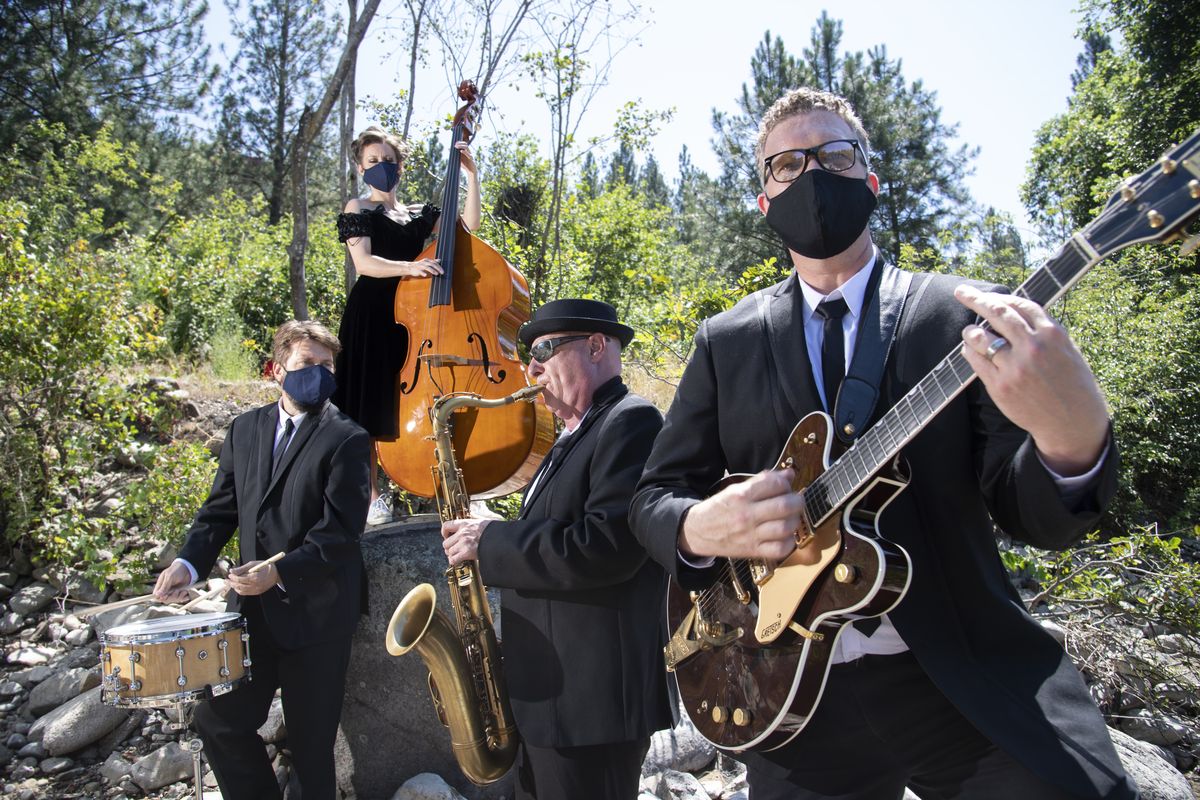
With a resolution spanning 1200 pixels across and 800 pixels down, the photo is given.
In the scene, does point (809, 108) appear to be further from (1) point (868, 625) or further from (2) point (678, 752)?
(2) point (678, 752)

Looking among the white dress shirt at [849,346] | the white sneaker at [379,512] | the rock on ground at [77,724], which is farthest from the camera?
the white sneaker at [379,512]

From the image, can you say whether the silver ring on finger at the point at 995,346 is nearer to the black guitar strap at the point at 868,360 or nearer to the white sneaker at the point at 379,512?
the black guitar strap at the point at 868,360

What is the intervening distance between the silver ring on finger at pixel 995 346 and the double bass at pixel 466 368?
271 centimetres

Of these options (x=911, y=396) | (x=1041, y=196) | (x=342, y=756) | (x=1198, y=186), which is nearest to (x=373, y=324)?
(x=342, y=756)

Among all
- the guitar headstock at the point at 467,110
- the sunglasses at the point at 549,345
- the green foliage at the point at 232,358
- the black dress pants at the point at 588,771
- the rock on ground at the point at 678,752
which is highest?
the green foliage at the point at 232,358

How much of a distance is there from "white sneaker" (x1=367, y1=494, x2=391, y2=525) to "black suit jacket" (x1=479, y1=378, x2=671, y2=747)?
2.53 m

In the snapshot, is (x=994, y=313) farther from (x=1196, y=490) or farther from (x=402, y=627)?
(x=1196, y=490)

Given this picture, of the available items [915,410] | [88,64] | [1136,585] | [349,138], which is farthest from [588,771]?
[88,64]

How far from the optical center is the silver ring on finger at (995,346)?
128cm

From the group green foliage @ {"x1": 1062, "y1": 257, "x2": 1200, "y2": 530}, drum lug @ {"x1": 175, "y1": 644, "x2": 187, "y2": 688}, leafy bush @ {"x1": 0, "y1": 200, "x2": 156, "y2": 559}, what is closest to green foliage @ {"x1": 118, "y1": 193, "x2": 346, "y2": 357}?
leafy bush @ {"x1": 0, "y1": 200, "x2": 156, "y2": 559}

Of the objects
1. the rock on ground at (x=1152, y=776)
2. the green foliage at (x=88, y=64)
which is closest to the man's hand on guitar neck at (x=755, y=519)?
the rock on ground at (x=1152, y=776)

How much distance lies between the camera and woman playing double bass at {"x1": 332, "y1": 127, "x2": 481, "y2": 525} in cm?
422

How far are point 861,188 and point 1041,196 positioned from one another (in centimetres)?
2264

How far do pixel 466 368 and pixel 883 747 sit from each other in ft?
8.96
